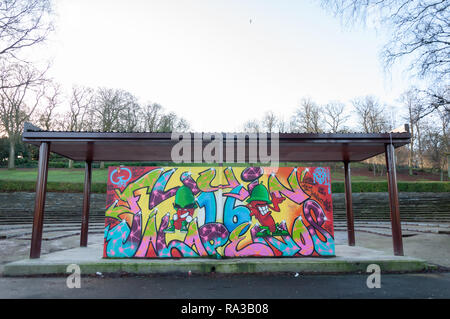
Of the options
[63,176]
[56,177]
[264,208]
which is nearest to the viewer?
[264,208]

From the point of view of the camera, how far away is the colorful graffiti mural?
291 inches

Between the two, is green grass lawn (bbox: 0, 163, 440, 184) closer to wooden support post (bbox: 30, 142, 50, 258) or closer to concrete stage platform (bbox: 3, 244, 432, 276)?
wooden support post (bbox: 30, 142, 50, 258)

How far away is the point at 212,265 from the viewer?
6758mm

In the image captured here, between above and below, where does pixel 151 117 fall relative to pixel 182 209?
above

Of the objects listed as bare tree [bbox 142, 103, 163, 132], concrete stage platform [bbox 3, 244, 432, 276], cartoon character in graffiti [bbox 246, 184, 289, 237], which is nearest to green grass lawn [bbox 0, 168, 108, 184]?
bare tree [bbox 142, 103, 163, 132]

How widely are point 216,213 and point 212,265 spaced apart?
4.27 ft

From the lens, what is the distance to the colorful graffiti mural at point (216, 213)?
7.40 m

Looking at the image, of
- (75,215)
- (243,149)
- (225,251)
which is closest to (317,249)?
(225,251)

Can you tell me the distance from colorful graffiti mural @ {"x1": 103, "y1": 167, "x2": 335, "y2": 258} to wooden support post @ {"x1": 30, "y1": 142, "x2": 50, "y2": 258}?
1.56 meters

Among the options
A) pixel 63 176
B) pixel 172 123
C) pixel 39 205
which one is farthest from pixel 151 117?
pixel 39 205

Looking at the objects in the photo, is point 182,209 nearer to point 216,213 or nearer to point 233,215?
point 216,213

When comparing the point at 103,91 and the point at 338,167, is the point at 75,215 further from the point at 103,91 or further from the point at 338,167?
the point at 338,167

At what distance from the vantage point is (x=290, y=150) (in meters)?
8.56

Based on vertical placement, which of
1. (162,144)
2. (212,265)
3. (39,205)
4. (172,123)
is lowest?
(212,265)
